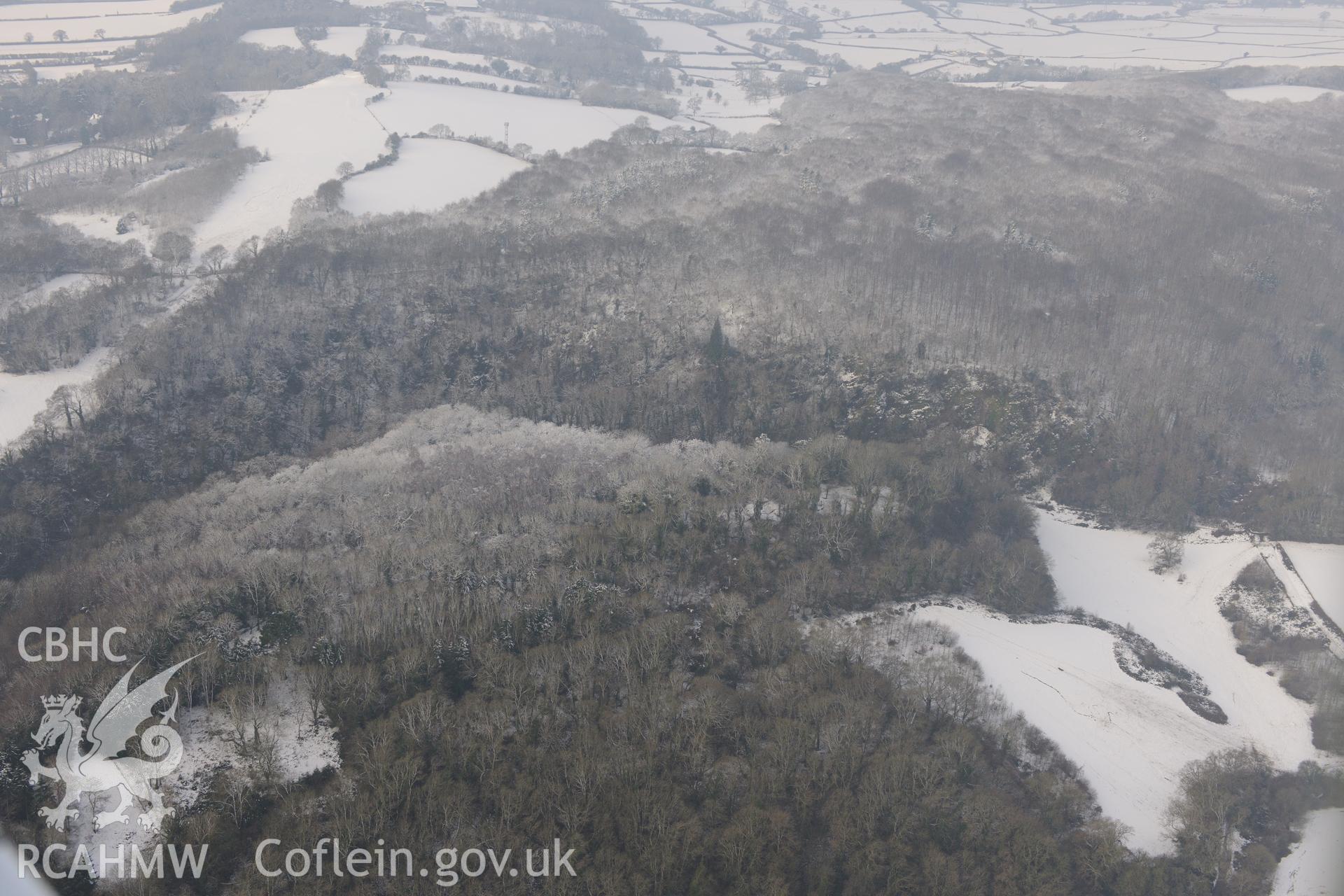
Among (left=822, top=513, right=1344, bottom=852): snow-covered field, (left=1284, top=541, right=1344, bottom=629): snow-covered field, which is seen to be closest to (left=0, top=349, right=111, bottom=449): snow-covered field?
(left=822, top=513, right=1344, bottom=852): snow-covered field

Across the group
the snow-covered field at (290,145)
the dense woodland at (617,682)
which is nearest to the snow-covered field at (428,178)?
the snow-covered field at (290,145)

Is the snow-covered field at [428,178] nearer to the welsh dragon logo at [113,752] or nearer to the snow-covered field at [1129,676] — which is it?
the welsh dragon logo at [113,752]

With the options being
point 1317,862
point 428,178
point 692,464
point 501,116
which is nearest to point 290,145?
point 428,178

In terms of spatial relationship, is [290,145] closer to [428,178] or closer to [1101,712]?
[428,178]

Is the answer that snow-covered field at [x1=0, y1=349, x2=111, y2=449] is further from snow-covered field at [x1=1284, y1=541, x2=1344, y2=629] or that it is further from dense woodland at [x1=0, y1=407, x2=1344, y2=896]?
snow-covered field at [x1=1284, y1=541, x2=1344, y2=629]

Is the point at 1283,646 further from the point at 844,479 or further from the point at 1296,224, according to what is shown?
the point at 1296,224

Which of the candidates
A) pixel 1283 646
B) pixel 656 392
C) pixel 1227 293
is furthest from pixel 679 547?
pixel 1227 293

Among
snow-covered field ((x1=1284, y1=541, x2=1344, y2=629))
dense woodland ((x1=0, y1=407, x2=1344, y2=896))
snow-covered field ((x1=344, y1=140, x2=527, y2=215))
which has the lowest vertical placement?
snow-covered field ((x1=1284, y1=541, x2=1344, y2=629))
